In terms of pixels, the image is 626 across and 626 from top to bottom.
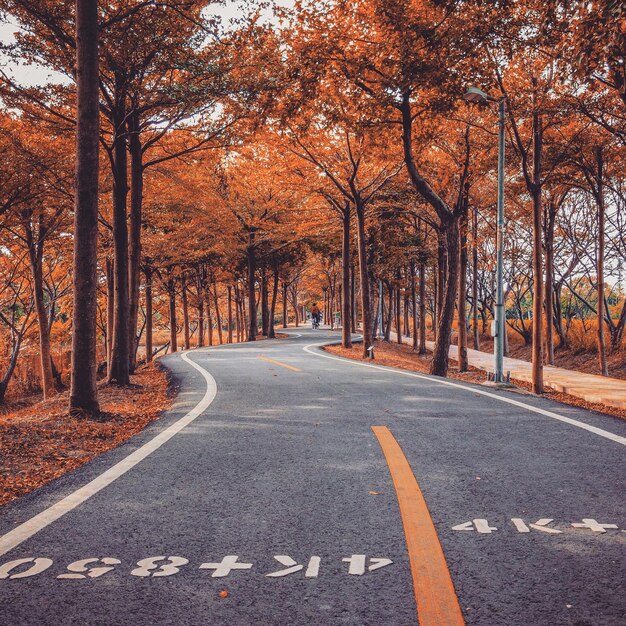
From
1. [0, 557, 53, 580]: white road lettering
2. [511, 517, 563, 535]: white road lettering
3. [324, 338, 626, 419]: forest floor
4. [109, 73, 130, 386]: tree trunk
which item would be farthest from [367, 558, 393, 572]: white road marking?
[109, 73, 130, 386]: tree trunk

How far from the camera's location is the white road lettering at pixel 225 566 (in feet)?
8.34

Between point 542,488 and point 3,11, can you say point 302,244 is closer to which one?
point 3,11

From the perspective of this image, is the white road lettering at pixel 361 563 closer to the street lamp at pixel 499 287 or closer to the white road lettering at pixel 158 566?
the white road lettering at pixel 158 566

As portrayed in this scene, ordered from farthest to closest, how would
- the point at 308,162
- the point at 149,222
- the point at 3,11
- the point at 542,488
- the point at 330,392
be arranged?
1. the point at 149,222
2. the point at 308,162
3. the point at 3,11
4. the point at 330,392
5. the point at 542,488

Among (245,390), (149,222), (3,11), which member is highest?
(3,11)

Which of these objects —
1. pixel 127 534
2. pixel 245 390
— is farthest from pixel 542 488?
pixel 245 390

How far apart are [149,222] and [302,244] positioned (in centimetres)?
1257

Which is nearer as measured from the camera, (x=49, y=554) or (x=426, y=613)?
(x=426, y=613)

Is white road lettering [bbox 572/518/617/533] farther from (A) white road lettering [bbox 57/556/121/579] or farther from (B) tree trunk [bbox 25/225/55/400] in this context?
(B) tree trunk [bbox 25/225/55/400]

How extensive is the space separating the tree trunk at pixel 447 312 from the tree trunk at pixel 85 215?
9.94m

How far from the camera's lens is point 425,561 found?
2660 millimetres

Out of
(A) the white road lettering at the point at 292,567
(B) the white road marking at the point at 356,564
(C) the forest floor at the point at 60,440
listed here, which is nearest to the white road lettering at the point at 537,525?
(B) the white road marking at the point at 356,564

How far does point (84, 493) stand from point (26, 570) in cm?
122

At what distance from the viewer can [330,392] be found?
347 inches
